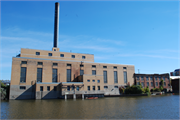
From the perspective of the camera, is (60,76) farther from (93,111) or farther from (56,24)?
(93,111)

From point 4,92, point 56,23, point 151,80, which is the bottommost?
point 4,92

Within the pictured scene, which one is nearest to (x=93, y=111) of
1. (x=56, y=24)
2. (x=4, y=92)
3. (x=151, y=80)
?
(x=4, y=92)

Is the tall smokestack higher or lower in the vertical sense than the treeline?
higher

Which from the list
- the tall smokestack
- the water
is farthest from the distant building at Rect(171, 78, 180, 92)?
the tall smokestack

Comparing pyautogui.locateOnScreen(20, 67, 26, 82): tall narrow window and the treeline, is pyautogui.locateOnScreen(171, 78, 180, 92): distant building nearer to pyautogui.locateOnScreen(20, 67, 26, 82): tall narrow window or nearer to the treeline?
pyautogui.locateOnScreen(20, 67, 26, 82): tall narrow window

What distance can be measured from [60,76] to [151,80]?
168 ft

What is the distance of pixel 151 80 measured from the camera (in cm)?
9006

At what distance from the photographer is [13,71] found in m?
61.3

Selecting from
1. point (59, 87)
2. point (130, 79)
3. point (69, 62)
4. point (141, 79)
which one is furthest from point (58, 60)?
point (141, 79)

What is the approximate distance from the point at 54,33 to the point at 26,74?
95.4 ft

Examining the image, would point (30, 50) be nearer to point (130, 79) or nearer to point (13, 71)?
point (13, 71)

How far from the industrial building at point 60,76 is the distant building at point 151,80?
5763mm

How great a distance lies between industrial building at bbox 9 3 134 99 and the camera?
61097 mm

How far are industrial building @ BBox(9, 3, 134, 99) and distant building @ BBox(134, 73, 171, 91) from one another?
18.9ft
